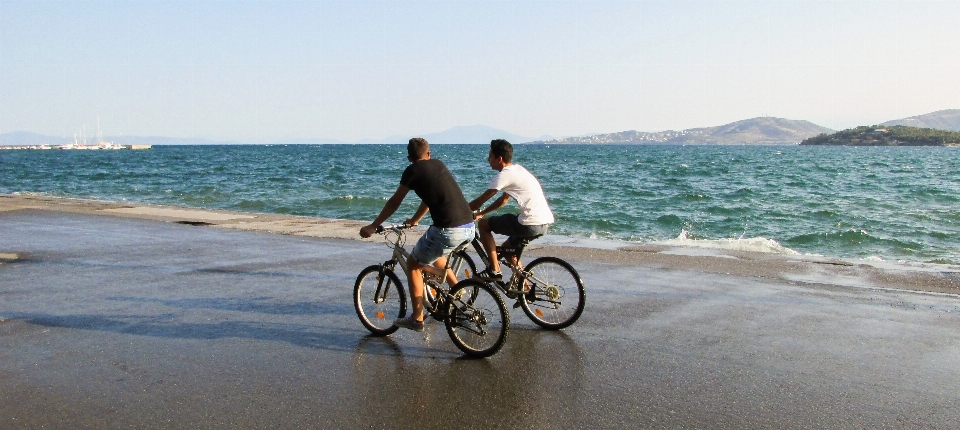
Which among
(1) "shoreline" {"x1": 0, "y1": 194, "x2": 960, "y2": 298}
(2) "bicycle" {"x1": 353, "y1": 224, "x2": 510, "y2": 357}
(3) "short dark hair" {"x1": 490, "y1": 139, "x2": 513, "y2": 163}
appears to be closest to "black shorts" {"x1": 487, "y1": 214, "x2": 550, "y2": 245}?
(3) "short dark hair" {"x1": 490, "y1": 139, "x2": 513, "y2": 163}

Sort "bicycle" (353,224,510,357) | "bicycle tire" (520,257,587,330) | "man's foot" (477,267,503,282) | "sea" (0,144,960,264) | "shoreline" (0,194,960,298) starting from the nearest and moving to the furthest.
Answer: "bicycle" (353,224,510,357)
"man's foot" (477,267,503,282)
"bicycle tire" (520,257,587,330)
"shoreline" (0,194,960,298)
"sea" (0,144,960,264)

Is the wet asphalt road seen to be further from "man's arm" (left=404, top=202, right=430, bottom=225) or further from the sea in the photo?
the sea

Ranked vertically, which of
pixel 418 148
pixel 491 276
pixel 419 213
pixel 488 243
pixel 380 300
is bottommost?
pixel 380 300

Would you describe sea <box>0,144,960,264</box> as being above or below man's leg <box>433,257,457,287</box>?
below

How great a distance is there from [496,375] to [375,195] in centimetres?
2713

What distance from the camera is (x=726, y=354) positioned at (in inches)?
238

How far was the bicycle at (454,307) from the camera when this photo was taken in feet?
19.2

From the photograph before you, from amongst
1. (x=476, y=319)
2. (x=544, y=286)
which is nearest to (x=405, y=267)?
(x=476, y=319)

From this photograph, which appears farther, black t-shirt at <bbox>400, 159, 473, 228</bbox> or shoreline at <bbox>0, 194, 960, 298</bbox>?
shoreline at <bbox>0, 194, 960, 298</bbox>

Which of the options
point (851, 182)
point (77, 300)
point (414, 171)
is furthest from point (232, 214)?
point (851, 182)

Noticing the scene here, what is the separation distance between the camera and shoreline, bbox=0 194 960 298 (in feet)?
31.4

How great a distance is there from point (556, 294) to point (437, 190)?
1.72m

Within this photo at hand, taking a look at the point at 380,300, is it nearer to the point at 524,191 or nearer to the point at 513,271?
the point at 513,271

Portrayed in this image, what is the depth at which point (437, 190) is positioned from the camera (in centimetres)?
575
